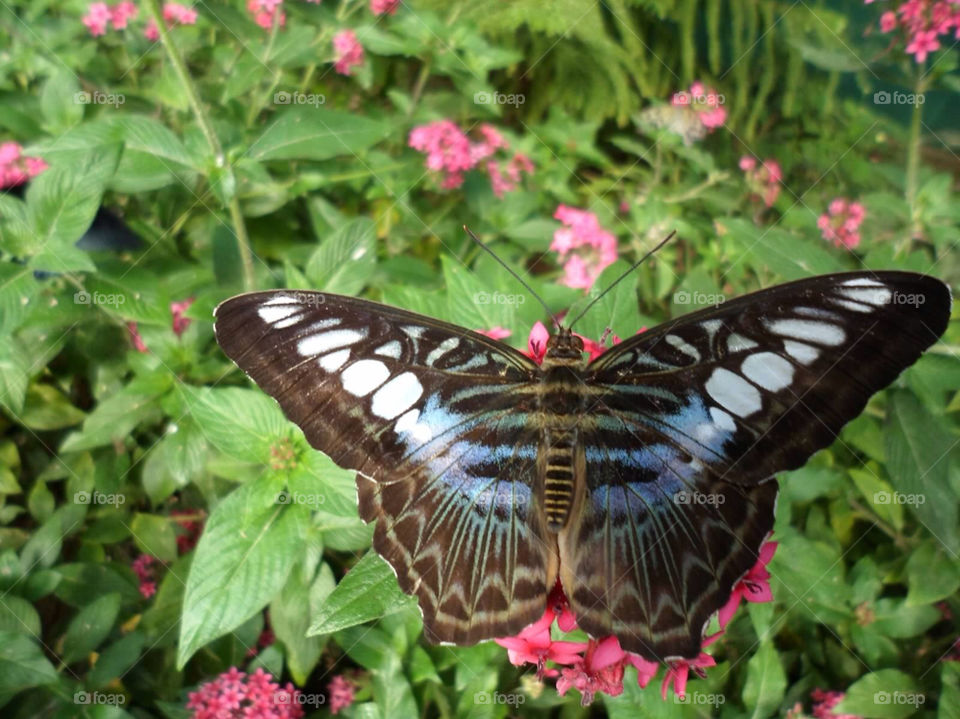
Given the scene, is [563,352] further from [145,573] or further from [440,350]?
[145,573]

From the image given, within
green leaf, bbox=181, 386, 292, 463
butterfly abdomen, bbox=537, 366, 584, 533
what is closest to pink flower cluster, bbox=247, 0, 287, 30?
green leaf, bbox=181, 386, 292, 463

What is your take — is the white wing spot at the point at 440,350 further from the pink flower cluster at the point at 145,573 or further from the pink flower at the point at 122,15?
the pink flower at the point at 122,15

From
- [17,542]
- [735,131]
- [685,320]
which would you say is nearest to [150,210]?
[17,542]

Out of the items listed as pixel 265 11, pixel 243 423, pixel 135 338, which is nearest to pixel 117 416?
pixel 135 338

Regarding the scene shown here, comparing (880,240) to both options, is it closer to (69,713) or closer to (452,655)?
(452,655)

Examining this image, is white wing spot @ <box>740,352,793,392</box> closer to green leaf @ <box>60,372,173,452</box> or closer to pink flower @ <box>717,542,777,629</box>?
pink flower @ <box>717,542,777,629</box>
